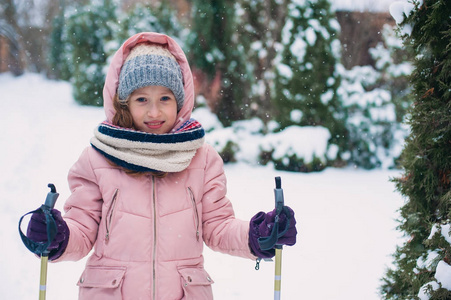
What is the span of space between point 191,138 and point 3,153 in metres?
7.54

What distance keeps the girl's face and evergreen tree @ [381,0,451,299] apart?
51.4 inches

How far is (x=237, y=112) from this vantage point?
9586 millimetres

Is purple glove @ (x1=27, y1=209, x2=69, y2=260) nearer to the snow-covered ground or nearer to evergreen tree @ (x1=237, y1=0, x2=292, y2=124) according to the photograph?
the snow-covered ground

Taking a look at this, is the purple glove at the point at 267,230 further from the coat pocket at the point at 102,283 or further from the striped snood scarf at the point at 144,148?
the coat pocket at the point at 102,283

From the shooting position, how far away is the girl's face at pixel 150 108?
2205 mm

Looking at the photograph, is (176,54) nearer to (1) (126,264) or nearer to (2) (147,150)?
(2) (147,150)

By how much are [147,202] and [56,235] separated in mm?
395

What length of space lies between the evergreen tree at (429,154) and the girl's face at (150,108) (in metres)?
1.31

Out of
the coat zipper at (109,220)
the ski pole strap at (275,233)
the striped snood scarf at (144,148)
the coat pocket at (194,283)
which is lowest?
the coat pocket at (194,283)

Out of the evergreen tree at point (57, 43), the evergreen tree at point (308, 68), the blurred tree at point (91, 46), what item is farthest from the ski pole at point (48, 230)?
the evergreen tree at point (57, 43)

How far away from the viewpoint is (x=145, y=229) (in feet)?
6.69

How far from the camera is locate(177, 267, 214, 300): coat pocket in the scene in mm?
2020

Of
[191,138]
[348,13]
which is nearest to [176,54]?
[191,138]

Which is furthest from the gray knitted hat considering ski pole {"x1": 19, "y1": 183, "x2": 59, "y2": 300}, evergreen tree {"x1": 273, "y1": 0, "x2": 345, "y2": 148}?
evergreen tree {"x1": 273, "y1": 0, "x2": 345, "y2": 148}
